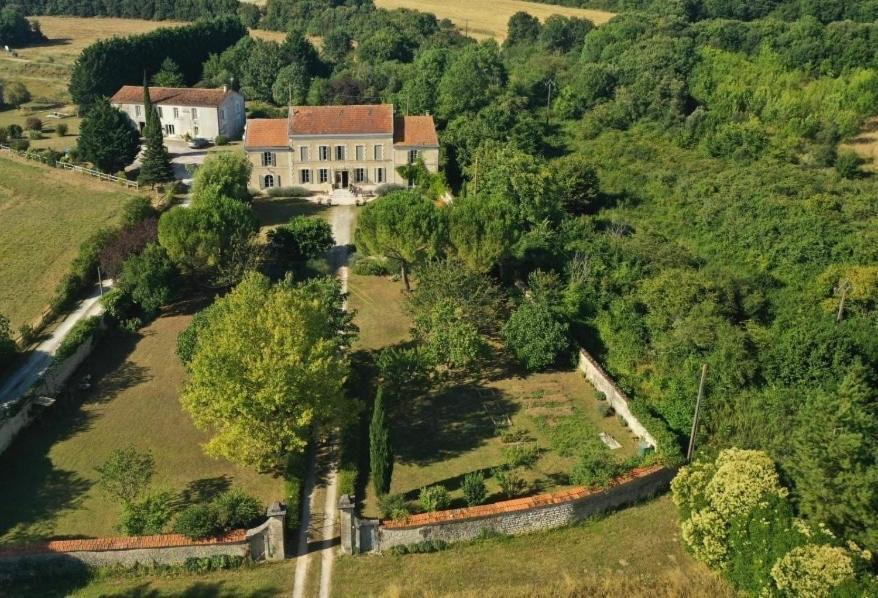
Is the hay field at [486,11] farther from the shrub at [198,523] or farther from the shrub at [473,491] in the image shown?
the shrub at [198,523]

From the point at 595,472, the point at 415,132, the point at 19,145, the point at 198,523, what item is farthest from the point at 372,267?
the point at 19,145

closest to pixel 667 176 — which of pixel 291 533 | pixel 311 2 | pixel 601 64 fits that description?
pixel 601 64

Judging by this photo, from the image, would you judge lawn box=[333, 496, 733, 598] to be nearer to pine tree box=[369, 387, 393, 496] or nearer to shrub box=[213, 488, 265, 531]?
pine tree box=[369, 387, 393, 496]

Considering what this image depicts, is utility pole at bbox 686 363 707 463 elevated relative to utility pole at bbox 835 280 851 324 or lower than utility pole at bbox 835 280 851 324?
lower

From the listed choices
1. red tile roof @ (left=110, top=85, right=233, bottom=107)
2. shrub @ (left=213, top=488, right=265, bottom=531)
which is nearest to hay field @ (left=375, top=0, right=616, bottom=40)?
red tile roof @ (left=110, top=85, right=233, bottom=107)

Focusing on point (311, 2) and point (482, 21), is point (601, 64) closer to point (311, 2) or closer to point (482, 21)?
point (482, 21)

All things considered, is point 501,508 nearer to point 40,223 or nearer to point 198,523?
point 198,523

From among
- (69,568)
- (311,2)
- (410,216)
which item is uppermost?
(311,2)
